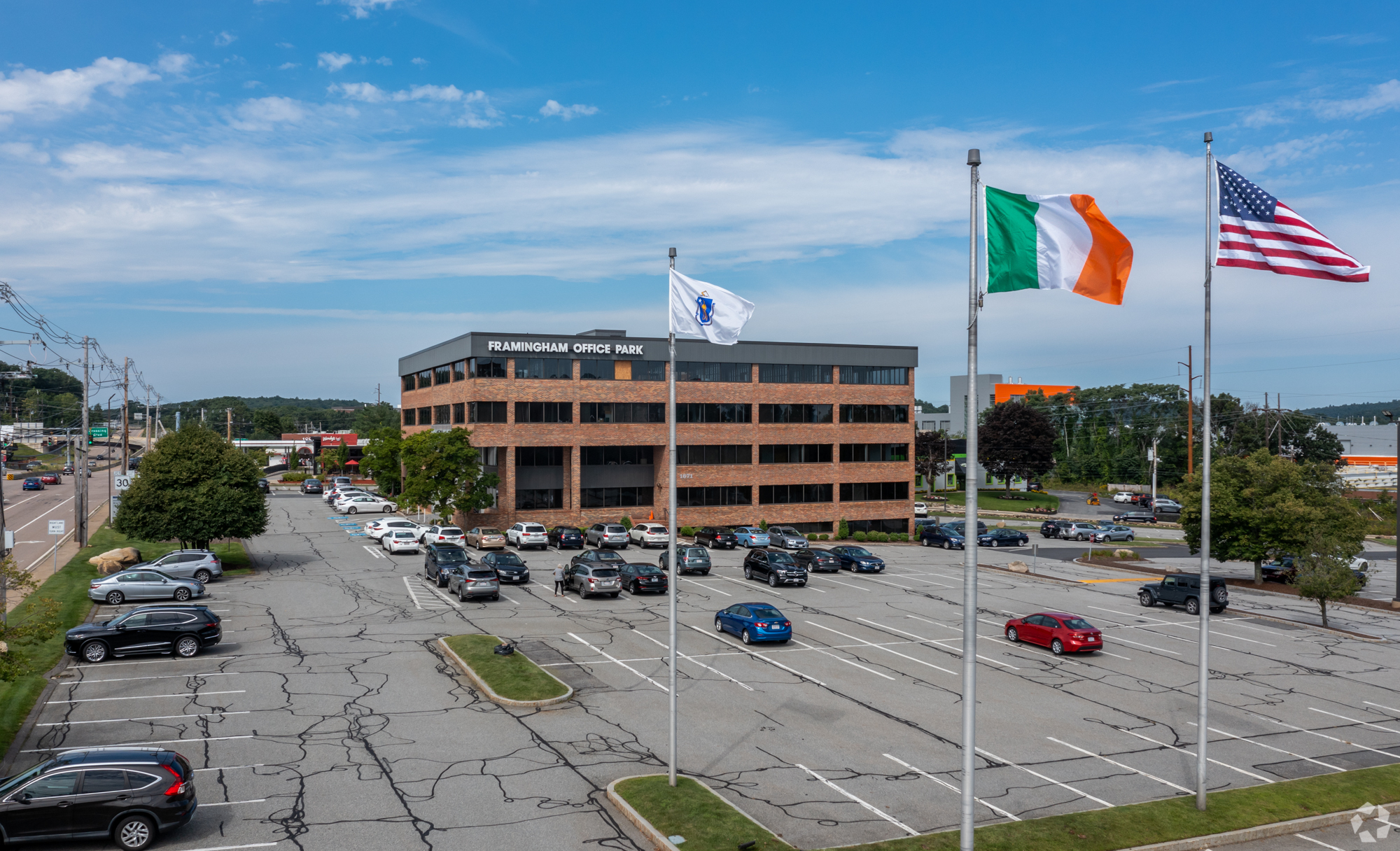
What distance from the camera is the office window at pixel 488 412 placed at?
204 ft

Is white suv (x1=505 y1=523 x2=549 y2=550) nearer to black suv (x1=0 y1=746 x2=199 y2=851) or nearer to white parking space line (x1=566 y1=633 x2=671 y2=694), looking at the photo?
white parking space line (x1=566 y1=633 x2=671 y2=694)

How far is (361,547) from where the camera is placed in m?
54.8

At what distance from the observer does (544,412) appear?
63719 millimetres

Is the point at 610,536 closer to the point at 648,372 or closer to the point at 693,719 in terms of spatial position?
the point at 648,372

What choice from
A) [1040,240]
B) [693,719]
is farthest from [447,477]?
[1040,240]

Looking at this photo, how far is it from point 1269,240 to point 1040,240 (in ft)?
17.7

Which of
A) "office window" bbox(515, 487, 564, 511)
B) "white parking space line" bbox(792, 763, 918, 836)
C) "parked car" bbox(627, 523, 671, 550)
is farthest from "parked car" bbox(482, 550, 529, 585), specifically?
"white parking space line" bbox(792, 763, 918, 836)

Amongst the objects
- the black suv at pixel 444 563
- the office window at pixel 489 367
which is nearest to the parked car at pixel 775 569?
the black suv at pixel 444 563

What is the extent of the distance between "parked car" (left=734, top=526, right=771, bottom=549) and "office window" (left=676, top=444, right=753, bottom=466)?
812 cm

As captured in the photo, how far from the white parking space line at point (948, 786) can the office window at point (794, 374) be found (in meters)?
52.2

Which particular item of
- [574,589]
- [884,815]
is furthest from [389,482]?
[884,815]

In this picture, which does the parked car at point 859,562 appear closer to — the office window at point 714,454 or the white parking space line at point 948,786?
the office window at point 714,454

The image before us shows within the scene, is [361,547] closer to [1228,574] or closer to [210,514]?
[210,514]

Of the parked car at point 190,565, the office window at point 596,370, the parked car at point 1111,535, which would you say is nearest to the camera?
the parked car at point 190,565
